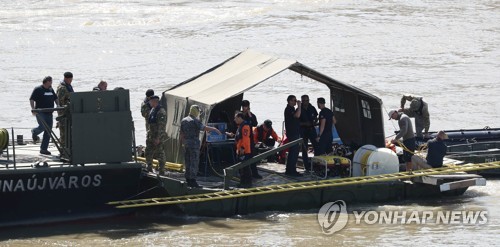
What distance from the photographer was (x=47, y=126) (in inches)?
664

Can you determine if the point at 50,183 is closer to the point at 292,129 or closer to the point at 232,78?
the point at 232,78

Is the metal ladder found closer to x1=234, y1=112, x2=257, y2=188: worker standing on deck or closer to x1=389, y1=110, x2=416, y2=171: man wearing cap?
x1=234, y1=112, x2=257, y2=188: worker standing on deck

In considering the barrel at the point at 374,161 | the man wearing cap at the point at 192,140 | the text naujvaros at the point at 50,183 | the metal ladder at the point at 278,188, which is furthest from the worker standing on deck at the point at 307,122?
the text naujvaros at the point at 50,183

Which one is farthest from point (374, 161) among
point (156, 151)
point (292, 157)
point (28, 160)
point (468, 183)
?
point (28, 160)

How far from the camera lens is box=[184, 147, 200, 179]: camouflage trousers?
56.2ft

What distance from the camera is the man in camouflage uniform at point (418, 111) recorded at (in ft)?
68.6

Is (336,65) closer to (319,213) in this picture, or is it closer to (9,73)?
(9,73)

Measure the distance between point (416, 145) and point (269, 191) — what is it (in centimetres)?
471

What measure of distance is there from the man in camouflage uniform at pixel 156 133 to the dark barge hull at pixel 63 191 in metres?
0.58

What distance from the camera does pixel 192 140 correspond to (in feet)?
56.2

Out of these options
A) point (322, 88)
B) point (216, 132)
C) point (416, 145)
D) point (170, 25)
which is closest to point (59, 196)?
point (216, 132)

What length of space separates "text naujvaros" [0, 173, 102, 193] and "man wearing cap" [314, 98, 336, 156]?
3.97 metres

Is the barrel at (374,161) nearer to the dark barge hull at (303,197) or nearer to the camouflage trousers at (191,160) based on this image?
the dark barge hull at (303,197)

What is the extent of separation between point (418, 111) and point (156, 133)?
5905mm
